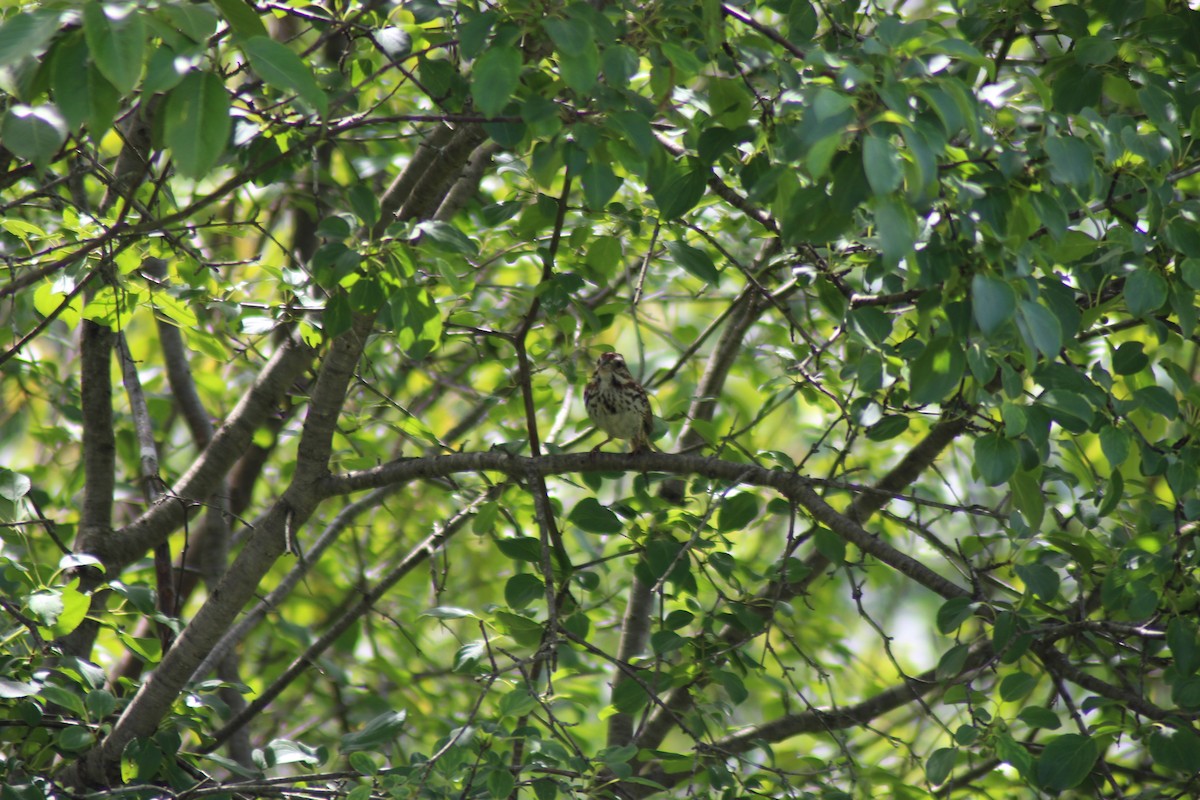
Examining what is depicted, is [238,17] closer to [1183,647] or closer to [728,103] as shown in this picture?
[728,103]

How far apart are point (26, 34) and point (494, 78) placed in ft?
2.72

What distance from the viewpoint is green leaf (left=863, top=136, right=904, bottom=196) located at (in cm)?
169

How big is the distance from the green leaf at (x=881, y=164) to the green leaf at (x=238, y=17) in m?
1.03

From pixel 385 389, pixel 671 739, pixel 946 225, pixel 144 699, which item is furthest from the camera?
pixel 671 739

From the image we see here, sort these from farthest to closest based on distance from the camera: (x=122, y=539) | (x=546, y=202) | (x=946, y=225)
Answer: (x=122, y=539) → (x=546, y=202) → (x=946, y=225)

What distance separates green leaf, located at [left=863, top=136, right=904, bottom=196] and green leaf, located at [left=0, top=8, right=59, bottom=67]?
118 centimetres

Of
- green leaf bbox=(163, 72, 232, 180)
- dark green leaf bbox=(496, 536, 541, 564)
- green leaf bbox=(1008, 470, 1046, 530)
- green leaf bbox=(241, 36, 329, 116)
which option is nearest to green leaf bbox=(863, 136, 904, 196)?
green leaf bbox=(241, 36, 329, 116)

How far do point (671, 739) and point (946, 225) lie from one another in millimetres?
7673

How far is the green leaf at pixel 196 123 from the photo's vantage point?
5.73ft

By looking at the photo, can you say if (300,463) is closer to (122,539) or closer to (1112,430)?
(122,539)

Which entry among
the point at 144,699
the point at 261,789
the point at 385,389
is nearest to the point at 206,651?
the point at 144,699

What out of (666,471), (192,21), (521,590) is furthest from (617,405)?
(192,21)

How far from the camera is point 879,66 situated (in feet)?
6.61

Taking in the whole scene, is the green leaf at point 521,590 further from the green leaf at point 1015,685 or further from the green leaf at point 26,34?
the green leaf at point 26,34
